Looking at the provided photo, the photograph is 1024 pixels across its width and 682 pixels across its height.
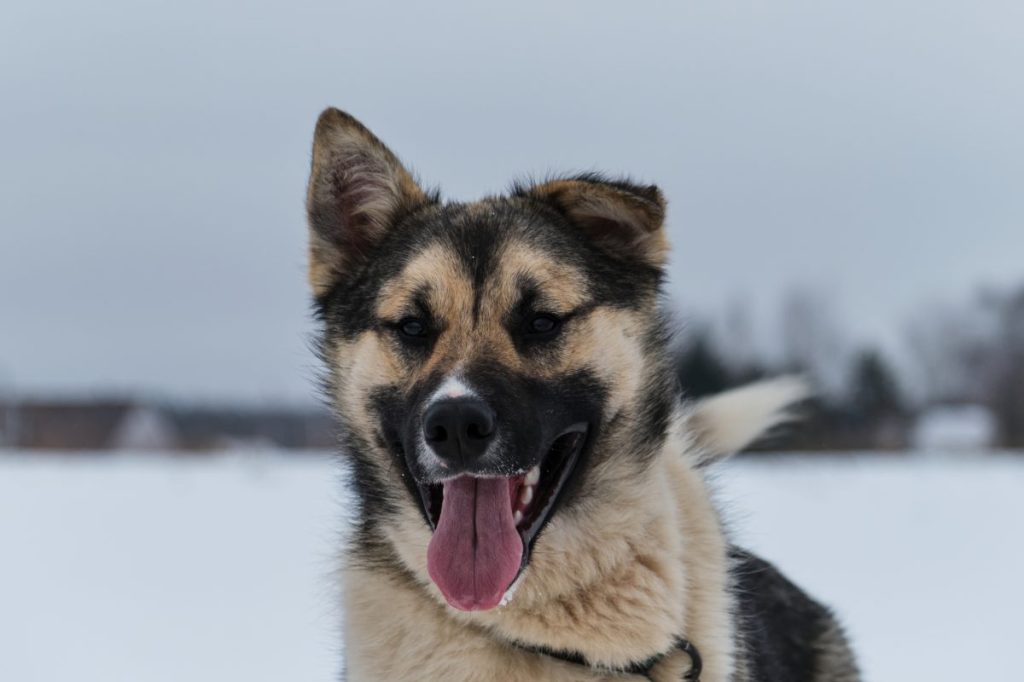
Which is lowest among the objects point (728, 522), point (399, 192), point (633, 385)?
point (728, 522)

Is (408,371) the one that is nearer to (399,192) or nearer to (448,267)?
(448,267)

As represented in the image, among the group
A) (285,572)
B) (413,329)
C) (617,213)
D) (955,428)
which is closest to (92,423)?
(955,428)

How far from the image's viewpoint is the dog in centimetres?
313

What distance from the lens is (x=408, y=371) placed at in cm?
340

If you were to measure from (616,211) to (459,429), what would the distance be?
42.2 inches

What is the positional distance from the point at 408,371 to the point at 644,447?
778 millimetres

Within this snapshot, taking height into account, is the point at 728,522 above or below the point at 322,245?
below

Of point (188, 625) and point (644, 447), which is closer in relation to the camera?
point (644, 447)

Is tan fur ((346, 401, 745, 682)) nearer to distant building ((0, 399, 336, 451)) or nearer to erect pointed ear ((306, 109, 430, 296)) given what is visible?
erect pointed ear ((306, 109, 430, 296))

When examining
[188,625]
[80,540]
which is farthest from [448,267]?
[80,540]

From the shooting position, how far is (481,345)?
329 centimetres

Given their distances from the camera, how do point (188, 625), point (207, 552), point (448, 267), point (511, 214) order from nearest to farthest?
point (448, 267) → point (511, 214) → point (188, 625) → point (207, 552)

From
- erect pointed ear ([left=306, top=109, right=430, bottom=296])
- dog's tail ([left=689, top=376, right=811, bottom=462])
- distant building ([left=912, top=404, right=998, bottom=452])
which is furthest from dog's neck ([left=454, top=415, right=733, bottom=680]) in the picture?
distant building ([left=912, top=404, right=998, bottom=452])

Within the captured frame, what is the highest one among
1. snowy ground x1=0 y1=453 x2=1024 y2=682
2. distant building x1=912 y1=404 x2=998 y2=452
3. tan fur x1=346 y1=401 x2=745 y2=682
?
tan fur x1=346 y1=401 x2=745 y2=682
